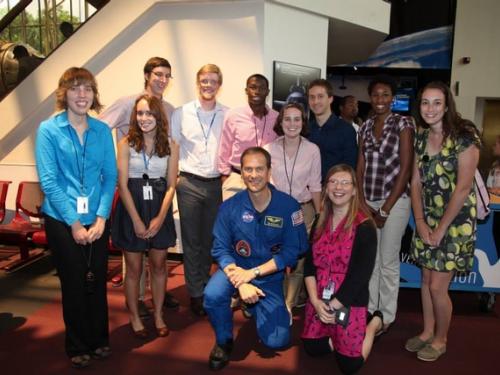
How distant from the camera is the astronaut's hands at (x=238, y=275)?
243 cm

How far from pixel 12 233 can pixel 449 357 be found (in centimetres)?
386

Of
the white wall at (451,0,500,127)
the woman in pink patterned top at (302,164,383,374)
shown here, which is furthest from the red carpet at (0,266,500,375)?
the white wall at (451,0,500,127)

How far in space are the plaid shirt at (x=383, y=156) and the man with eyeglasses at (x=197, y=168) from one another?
111 cm

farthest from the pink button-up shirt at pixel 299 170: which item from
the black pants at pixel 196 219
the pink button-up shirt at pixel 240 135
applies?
the black pants at pixel 196 219

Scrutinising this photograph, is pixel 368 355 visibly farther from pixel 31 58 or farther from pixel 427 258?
pixel 31 58

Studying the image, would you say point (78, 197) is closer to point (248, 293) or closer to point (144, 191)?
point (144, 191)

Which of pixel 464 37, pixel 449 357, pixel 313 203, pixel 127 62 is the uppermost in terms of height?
pixel 464 37

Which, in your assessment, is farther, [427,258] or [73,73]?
[427,258]

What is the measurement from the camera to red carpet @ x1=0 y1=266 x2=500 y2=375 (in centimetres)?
248

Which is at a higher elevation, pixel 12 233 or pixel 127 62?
pixel 127 62

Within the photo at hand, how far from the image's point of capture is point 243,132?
303cm

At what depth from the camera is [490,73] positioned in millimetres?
9562

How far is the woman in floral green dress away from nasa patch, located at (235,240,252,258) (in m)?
1.04

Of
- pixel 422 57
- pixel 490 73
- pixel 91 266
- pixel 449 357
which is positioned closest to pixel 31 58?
pixel 91 266
